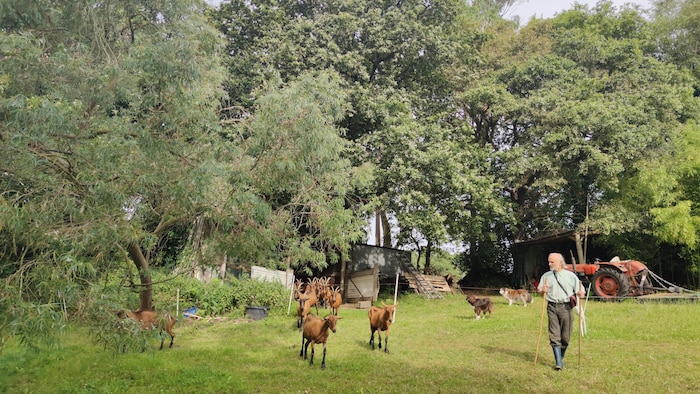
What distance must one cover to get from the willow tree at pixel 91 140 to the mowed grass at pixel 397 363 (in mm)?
915

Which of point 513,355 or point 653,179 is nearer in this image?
point 513,355

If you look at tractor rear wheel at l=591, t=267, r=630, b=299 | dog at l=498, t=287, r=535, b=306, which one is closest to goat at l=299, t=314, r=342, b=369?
dog at l=498, t=287, r=535, b=306

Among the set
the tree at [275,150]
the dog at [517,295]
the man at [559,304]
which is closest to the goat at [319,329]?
the tree at [275,150]

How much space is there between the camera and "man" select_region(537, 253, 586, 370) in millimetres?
6586

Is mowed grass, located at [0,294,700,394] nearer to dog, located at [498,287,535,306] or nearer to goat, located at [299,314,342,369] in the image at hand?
goat, located at [299,314,342,369]

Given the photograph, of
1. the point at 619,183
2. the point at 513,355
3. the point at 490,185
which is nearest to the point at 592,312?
the point at 513,355

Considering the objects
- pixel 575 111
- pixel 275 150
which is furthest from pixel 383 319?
pixel 575 111

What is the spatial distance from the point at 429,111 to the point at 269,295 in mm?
10211

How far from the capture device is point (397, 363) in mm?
7418

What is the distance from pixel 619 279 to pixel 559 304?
8683mm

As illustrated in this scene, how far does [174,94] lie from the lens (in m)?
5.52

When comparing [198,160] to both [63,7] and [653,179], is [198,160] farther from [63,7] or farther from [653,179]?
[653,179]

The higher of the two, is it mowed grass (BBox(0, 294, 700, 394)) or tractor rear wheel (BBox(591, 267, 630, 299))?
tractor rear wheel (BBox(591, 267, 630, 299))

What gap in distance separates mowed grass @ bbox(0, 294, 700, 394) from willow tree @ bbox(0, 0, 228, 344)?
36.0 inches
